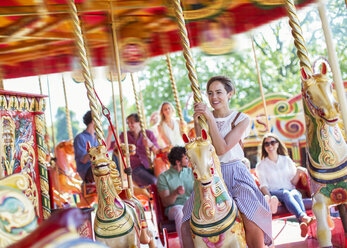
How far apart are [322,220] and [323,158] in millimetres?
397

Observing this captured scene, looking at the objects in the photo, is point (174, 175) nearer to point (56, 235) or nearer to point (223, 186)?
point (223, 186)

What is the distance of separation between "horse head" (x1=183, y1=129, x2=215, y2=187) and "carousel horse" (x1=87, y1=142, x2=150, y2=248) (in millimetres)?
751

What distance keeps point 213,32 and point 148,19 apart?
1013 millimetres

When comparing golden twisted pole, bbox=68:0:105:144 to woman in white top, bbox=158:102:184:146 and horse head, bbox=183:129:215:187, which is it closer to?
horse head, bbox=183:129:215:187

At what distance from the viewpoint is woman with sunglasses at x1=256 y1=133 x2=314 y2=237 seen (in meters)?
4.73

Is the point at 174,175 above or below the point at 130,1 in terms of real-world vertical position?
below

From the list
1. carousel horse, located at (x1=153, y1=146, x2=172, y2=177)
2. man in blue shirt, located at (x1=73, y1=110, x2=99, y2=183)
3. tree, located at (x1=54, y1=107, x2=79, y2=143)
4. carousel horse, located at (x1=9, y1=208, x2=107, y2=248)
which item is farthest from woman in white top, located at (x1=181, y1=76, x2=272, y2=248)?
tree, located at (x1=54, y1=107, x2=79, y2=143)

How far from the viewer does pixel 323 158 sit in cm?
264

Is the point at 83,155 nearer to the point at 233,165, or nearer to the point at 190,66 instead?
the point at 233,165

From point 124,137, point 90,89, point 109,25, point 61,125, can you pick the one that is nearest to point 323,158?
point 90,89

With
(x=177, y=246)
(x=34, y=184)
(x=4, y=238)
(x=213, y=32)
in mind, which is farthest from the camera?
(x=213, y=32)

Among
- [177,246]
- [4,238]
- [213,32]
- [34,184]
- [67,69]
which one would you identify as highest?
[67,69]

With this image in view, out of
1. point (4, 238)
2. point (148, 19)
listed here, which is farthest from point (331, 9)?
point (4, 238)

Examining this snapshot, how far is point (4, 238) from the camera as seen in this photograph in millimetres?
1723
